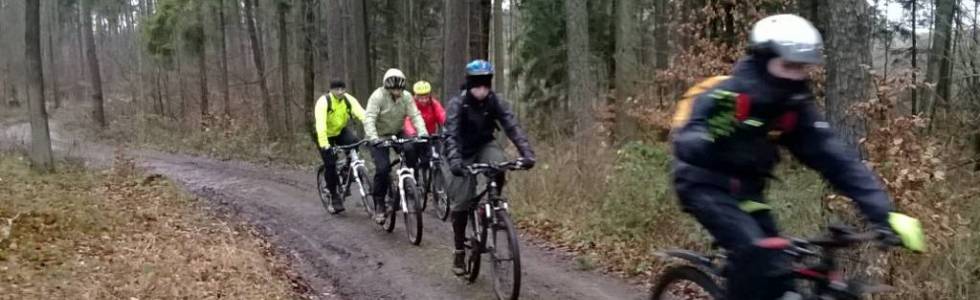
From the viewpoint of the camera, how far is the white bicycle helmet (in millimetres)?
3484

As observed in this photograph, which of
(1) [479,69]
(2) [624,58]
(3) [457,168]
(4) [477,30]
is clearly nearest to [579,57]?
(2) [624,58]

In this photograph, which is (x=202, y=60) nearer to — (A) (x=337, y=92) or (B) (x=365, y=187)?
(A) (x=337, y=92)

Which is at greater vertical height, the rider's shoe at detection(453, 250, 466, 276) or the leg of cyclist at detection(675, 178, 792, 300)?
the leg of cyclist at detection(675, 178, 792, 300)

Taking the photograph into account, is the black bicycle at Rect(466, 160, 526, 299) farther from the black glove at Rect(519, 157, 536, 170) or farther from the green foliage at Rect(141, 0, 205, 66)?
the green foliage at Rect(141, 0, 205, 66)

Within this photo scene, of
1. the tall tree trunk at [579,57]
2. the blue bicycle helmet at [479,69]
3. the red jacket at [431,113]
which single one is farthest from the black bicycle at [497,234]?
the tall tree trunk at [579,57]

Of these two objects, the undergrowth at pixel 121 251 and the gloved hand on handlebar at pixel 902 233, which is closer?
the gloved hand on handlebar at pixel 902 233

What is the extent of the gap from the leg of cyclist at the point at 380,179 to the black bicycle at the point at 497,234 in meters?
2.98

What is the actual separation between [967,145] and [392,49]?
1995 centimetres

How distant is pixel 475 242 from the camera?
25.0 ft

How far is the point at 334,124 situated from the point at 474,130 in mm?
4445

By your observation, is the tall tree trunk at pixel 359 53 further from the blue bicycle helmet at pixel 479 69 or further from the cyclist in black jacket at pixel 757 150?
the cyclist in black jacket at pixel 757 150

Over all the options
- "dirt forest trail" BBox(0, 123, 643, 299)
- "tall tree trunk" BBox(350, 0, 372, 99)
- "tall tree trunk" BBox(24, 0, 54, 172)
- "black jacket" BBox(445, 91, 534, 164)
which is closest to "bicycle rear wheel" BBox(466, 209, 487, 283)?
"dirt forest trail" BBox(0, 123, 643, 299)

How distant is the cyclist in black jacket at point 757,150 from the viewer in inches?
141

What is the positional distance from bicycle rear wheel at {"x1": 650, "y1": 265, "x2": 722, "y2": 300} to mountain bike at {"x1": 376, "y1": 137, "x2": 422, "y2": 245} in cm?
484
